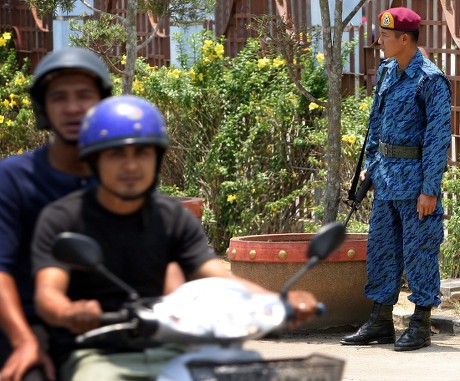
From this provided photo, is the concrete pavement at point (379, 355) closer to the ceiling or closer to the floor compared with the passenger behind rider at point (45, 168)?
closer to the floor

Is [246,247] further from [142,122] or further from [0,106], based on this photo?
[0,106]

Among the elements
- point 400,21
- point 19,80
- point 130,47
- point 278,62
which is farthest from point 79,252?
point 19,80

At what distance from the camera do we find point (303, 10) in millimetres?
11961

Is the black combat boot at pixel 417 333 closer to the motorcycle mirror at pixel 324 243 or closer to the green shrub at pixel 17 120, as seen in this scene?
the motorcycle mirror at pixel 324 243

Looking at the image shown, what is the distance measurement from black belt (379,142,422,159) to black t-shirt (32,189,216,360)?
4139mm

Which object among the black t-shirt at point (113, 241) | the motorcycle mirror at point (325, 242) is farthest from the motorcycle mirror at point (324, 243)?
the black t-shirt at point (113, 241)

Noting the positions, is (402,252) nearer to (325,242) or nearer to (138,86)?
(325,242)

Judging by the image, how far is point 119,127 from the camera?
3.17m

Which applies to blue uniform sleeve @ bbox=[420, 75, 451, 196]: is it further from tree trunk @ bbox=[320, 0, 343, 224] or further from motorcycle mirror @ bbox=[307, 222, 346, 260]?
motorcycle mirror @ bbox=[307, 222, 346, 260]

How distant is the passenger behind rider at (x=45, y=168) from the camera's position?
11.5 ft

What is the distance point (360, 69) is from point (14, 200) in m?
7.77

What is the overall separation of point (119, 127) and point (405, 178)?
14.6 feet

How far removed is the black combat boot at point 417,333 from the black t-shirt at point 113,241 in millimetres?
4278

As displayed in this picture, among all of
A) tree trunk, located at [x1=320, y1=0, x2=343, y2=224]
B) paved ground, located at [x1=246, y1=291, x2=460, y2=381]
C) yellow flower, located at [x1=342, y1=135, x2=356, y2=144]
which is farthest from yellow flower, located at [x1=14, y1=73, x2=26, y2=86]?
paved ground, located at [x1=246, y1=291, x2=460, y2=381]
